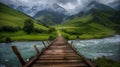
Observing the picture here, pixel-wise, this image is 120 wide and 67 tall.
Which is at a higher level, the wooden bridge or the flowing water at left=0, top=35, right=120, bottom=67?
the wooden bridge

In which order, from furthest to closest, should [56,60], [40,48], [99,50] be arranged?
1. [40,48]
2. [99,50]
3. [56,60]

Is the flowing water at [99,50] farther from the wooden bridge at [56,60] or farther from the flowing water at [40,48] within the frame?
the wooden bridge at [56,60]

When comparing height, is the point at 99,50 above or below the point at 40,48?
below

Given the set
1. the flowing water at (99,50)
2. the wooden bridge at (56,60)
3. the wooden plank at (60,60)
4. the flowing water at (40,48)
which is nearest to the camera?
the wooden bridge at (56,60)

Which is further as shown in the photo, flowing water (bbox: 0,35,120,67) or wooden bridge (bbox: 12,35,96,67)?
flowing water (bbox: 0,35,120,67)

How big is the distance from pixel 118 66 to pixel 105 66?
1333mm

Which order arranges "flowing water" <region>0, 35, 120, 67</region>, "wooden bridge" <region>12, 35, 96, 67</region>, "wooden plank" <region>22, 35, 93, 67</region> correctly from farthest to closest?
"flowing water" <region>0, 35, 120, 67</region> → "wooden plank" <region>22, 35, 93, 67</region> → "wooden bridge" <region>12, 35, 96, 67</region>

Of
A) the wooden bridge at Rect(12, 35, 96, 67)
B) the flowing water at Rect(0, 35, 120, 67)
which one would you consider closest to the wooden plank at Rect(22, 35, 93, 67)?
the wooden bridge at Rect(12, 35, 96, 67)

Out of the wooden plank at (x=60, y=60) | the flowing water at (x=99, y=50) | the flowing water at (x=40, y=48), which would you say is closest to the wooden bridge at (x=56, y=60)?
the wooden plank at (x=60, y=60)

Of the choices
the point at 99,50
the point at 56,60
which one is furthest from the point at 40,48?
the point at 56,60

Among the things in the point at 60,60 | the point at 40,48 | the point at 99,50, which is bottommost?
the point at 99,50

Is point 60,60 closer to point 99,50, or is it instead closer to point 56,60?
point 56,60

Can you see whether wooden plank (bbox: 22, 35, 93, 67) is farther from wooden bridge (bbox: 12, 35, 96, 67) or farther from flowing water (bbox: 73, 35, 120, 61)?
flowing water (bbox: 73, 35, 120, 61)

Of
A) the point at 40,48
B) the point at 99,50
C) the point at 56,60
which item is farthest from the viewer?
the point at 40,48
